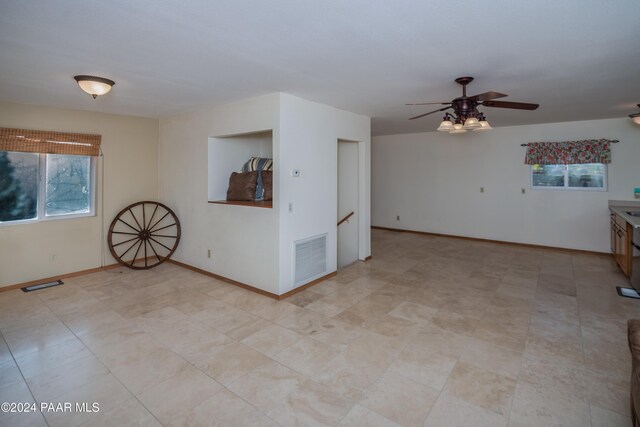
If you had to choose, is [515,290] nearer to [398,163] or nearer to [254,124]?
[254,124]

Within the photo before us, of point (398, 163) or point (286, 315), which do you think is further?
point (398, 163)

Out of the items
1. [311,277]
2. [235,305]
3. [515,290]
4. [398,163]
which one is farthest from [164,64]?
[398,163]

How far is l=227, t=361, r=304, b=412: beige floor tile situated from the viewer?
6.86 ft

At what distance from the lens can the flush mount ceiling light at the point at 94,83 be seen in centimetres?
299

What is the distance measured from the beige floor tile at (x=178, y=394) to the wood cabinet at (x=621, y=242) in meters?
5.26

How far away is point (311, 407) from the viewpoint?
6.65 ft

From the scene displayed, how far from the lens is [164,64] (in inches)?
107

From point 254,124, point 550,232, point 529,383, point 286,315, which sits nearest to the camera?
point 529,383

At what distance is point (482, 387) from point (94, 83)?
4132 millimetres

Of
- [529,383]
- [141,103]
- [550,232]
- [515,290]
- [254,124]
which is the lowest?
[529,383]

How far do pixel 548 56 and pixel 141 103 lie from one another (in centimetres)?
444

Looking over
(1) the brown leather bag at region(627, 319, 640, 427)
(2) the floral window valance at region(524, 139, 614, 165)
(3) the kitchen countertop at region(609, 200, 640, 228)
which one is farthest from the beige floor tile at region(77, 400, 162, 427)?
(2) the floral window valance at region(524, 139, 614, 165)

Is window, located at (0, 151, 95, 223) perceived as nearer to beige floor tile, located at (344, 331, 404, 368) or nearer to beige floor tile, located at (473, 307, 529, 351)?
beige floor tile, located at (344, 331, 404, 368)

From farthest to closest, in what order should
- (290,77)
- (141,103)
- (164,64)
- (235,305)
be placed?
1. (141,103)
2. (235,305)
3. (290,77)
4. (164,64)
